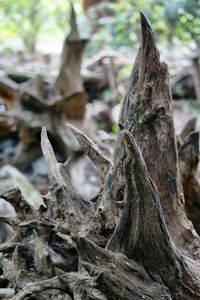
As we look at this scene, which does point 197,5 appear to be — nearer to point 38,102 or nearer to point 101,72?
point 38,102

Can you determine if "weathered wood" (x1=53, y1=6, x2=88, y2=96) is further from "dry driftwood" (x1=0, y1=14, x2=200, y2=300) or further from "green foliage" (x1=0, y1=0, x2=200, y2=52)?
"dry driftwood" (x1=0, y1=14, x2=200, y2=300)

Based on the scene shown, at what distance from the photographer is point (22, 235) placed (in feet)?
5.11

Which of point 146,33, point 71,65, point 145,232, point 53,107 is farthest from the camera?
point 71,65

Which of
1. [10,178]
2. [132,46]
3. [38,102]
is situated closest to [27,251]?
[10,178]

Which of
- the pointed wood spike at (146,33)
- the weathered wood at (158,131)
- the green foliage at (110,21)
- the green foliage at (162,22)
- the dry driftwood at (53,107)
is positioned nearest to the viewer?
the pointed wood spike at (146,33)

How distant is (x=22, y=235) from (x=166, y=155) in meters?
0.58

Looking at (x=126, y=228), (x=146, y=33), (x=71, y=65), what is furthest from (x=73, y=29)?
(x=126, y=228)

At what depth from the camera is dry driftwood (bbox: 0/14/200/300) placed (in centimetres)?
109

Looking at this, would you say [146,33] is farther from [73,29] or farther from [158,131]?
[73,29]

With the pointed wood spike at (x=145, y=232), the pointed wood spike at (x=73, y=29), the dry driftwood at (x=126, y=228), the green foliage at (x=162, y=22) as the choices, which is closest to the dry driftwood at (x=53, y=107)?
the pointed wood spike at (x=73, y=29)

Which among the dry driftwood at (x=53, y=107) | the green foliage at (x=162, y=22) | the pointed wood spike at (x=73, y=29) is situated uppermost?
the green foliage at (x=162, y=22)

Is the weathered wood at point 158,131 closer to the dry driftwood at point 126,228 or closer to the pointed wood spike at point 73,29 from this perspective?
the dry driftwood at point 126,228

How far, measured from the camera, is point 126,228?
1156 mm

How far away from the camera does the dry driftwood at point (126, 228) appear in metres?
1.09
